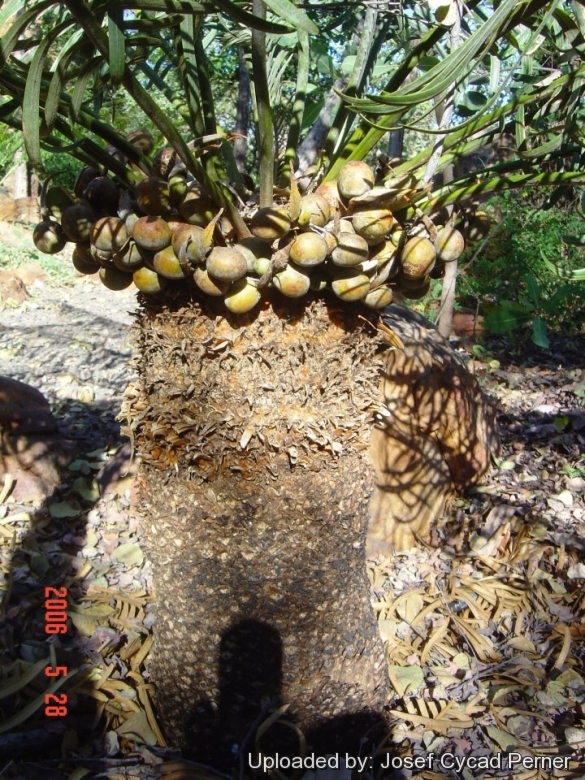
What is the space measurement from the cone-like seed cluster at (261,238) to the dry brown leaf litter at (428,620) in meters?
1.12

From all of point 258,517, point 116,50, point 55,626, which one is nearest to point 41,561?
point 55,626

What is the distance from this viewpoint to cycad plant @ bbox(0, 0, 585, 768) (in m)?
1.12

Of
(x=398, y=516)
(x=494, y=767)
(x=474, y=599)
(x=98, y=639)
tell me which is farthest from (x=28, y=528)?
(x=494, y=767)

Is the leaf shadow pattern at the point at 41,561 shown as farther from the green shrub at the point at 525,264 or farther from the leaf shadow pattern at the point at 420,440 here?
the green shrub at the point at 525,264

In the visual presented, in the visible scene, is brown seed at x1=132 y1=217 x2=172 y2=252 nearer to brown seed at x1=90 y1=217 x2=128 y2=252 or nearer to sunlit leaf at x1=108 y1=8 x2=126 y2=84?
brown seed at x1=90 y1=217 x2=128 y2=252

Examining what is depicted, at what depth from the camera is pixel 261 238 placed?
114cm

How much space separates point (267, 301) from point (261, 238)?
0.17 m

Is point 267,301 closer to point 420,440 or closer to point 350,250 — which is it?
point 350,250

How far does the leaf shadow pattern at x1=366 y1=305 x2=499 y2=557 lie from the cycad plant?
0.92 meters

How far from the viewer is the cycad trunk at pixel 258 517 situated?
1331mm

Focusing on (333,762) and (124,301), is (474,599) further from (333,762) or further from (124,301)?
(124,301)

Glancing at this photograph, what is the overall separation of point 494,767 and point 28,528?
182 centimetres

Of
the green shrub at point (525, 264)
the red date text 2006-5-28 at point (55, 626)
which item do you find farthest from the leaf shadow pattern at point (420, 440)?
the green shrub at point (525, 264)

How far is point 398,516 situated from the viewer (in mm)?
2568
